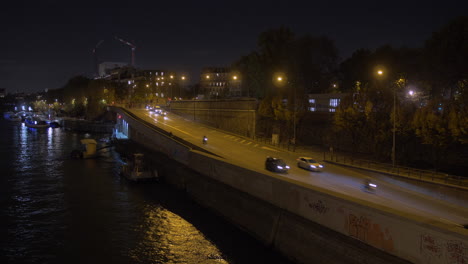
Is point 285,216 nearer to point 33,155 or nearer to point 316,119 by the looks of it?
point 316,119

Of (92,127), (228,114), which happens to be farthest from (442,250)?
(92,127)

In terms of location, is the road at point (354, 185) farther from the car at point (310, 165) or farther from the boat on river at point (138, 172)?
the boat on river at point (138, 172)

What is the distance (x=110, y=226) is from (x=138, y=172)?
1498 cm

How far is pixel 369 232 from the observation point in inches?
617

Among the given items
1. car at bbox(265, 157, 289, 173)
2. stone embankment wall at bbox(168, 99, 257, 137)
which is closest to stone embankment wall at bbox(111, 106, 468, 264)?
car at bbox(265, 157, 289, 173)

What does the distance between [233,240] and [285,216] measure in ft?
15.0

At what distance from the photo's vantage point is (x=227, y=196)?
27.2 metres

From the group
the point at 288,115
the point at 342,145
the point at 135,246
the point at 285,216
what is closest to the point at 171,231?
the point at 135,246

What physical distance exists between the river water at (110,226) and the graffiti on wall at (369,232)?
5.06m

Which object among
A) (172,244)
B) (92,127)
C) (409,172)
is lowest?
(172,244)

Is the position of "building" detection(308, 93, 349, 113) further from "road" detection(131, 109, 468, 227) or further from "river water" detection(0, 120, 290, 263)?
"river water" detection(0, 120, 290, 263)

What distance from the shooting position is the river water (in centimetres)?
2117

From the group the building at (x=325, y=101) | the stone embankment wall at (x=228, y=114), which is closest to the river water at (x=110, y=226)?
the stone embankment wall at (x=228, y=114)

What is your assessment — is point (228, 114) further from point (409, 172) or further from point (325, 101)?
point (409, 172)
